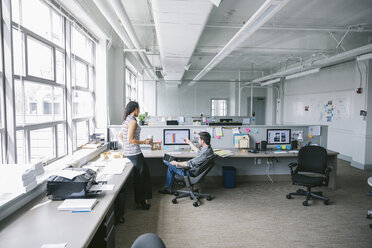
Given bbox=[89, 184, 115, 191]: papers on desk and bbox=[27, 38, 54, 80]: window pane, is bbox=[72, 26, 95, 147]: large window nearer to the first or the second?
bbox=[27, 38, 54, 80]: window pane

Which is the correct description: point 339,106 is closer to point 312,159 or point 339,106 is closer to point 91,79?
point 312,159

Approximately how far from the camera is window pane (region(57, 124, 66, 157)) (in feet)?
9.60

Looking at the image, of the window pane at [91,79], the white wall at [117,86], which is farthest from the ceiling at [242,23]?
the window pane at [91,79]

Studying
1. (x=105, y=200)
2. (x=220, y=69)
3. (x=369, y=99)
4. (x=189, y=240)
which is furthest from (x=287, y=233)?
(x=220, y=69)

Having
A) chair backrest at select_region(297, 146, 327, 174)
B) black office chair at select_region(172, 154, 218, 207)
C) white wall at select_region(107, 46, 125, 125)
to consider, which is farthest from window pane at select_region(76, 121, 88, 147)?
chair backrest at select_region(297, 146, 327, 174)

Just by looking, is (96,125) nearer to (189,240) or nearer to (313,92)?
(189,240)

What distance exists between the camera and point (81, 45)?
357 cm

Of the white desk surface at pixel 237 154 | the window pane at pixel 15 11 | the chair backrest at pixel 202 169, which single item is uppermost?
the window pane at pixel 15 11

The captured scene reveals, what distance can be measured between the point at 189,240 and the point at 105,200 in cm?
110

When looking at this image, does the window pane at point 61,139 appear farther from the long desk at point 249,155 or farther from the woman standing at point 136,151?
the long desk at point 249,155

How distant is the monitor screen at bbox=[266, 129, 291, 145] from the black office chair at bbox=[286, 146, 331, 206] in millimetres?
638

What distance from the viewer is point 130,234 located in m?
2.41

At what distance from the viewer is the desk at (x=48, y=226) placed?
4.02ft

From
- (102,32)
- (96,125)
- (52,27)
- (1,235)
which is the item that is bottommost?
(1,235)
